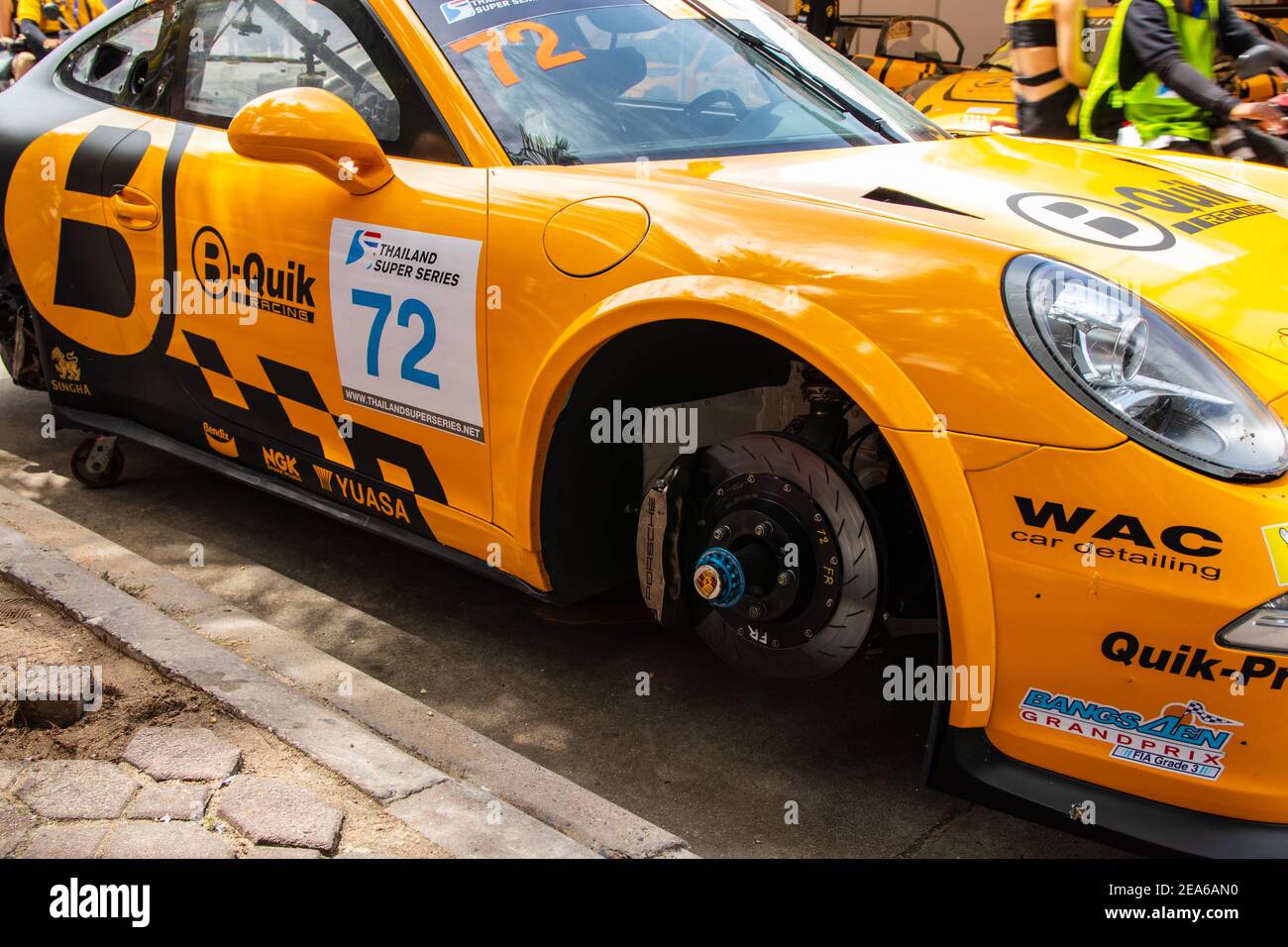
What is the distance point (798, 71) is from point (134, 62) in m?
2.13

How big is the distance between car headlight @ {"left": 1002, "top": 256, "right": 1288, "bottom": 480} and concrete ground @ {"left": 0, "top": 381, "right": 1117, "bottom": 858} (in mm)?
903

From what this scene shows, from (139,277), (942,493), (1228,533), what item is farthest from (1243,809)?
(139,277)

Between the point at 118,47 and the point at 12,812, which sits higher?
the point at 118,47

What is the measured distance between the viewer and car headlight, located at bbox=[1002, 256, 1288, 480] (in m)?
1.85

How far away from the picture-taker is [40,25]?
939 centimetres

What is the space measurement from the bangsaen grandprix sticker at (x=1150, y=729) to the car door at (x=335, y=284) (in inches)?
52.8

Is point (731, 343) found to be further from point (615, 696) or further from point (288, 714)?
point (288, 714)

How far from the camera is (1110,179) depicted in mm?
2594

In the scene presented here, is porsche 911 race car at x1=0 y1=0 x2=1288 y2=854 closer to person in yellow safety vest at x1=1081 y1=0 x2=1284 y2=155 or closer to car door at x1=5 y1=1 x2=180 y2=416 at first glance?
car door at x1=5 y1=1 x2=180 y2=416

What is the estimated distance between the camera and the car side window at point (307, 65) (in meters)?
2.90

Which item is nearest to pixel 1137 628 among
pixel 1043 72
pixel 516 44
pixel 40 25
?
pixel 516 44

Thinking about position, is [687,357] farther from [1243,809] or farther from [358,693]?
[1243,809]

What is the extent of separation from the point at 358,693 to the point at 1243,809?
1.84m

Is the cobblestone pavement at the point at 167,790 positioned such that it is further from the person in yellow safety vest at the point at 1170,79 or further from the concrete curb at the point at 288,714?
the person in yellow safety vest at the point at 1170,79
